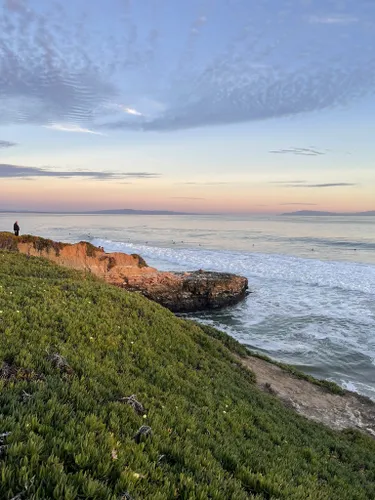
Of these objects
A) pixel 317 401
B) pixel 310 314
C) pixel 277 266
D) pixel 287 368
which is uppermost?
pixel 277 266

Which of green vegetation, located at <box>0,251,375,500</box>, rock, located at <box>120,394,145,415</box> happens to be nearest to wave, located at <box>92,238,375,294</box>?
green vegetation, located at <box>0,251,375,500</box>

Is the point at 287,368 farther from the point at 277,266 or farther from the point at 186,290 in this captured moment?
the point at 277,266

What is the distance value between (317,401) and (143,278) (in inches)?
933

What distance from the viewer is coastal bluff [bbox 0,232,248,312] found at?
118ft

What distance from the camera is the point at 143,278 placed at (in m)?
37.3

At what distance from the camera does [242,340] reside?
2767cm

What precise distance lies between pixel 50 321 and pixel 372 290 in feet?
139

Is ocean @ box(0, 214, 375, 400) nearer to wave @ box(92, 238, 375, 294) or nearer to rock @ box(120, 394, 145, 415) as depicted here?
wave @ box(92, 238, 375, 294)

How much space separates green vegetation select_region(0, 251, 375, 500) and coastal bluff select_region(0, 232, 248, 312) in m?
21.2

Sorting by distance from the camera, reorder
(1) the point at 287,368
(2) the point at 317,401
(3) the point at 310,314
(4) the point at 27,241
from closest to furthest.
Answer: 1. (2) the point at 317,401
2. (1) the point at 287,368
3. (3) the point at 310,314
4. (4) the point at 27,241

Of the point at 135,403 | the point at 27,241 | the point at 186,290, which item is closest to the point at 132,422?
the point at 135,403

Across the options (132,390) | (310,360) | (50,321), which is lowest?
(310,360)

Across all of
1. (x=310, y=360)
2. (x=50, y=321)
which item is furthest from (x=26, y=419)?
(x=310, y=360)

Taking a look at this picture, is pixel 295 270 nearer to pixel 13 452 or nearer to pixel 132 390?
pixel 132 390
